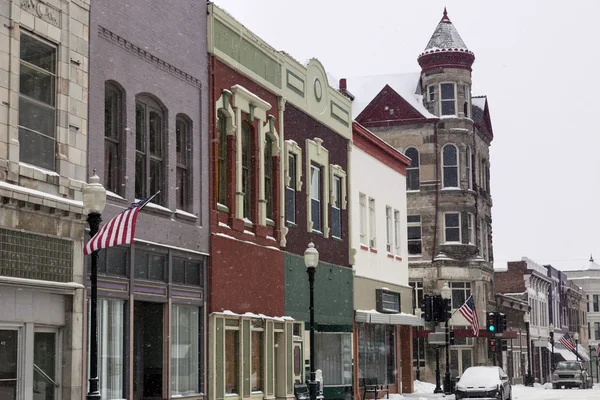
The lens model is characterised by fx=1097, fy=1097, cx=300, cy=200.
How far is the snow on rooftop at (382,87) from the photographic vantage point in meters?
58.3

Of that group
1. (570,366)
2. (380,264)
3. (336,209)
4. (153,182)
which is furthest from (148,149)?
(570,366)

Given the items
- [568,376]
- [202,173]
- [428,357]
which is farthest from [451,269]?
[202,173]

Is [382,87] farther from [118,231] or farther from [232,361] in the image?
[118,231]

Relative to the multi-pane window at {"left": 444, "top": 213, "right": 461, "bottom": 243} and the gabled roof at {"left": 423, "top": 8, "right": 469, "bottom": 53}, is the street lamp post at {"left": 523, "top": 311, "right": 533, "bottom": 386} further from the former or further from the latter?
the gabled roof at {"left": 423, "top": 8, "right": 469, "bottom": 53}

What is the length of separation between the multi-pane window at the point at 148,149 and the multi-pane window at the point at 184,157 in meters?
0.94

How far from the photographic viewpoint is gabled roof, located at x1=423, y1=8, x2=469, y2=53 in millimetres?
57469

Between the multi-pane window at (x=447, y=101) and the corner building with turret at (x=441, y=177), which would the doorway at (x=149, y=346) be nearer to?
the corner building with turret at (x=441, y=177)

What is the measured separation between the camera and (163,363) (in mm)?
22297

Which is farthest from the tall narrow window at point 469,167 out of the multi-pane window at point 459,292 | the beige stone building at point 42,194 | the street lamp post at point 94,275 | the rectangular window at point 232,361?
the street lamp post at point 94,275

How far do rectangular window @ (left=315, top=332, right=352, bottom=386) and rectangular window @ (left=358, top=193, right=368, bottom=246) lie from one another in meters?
3.90

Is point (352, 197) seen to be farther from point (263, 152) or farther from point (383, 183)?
point (263, 152)

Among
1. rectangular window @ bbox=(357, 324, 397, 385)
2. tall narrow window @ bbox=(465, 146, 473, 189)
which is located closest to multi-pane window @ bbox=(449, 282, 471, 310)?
tall narrow window @ bbox=(465, 146, 473, 189)

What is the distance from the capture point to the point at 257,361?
27.6m

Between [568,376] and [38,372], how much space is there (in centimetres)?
4762
